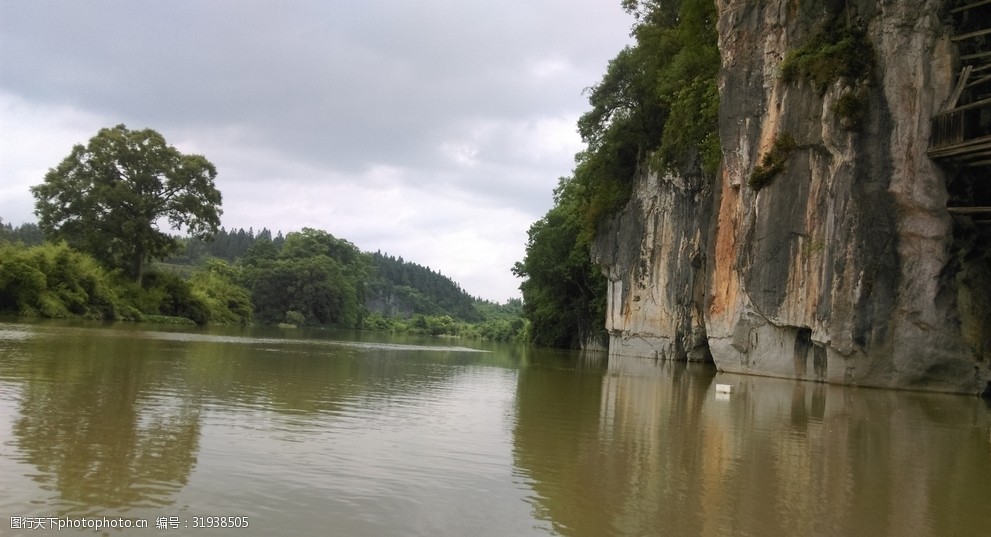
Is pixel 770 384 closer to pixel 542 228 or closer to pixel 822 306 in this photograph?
pixel 822 306

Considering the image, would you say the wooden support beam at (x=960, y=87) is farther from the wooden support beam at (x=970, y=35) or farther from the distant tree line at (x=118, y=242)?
the distant tree line at (x=118, y=242)

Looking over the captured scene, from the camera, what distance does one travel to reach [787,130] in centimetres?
2597

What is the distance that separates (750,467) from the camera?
898 cm

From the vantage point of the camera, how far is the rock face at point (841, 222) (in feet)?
73.5

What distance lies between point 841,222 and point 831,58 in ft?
17.8

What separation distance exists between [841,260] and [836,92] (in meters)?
5.46

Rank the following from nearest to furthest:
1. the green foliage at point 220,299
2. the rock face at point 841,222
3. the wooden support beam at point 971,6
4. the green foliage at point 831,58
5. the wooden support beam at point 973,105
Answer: the wooden support beam at point 973,105 → the wooden support beam at point 971,6 → the rock face at point 841,222 → the green foliage at point 831,58 → the green foliage at point 220,299

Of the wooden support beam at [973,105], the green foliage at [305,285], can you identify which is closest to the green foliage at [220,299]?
the green foliage at [305,285]

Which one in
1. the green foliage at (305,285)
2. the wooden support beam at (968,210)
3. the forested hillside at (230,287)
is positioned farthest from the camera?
the green foliage at (305,285)

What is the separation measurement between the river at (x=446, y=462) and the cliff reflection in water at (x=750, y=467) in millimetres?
40

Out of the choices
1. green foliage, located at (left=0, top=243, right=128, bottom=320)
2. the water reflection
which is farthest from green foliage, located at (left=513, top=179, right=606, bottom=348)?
the water reflection

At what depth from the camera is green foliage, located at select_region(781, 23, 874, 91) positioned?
23.9m

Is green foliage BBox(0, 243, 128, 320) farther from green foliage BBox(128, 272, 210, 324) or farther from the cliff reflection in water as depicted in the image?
the cliff reflection in water

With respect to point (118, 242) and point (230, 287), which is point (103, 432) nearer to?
point (118, 242)
